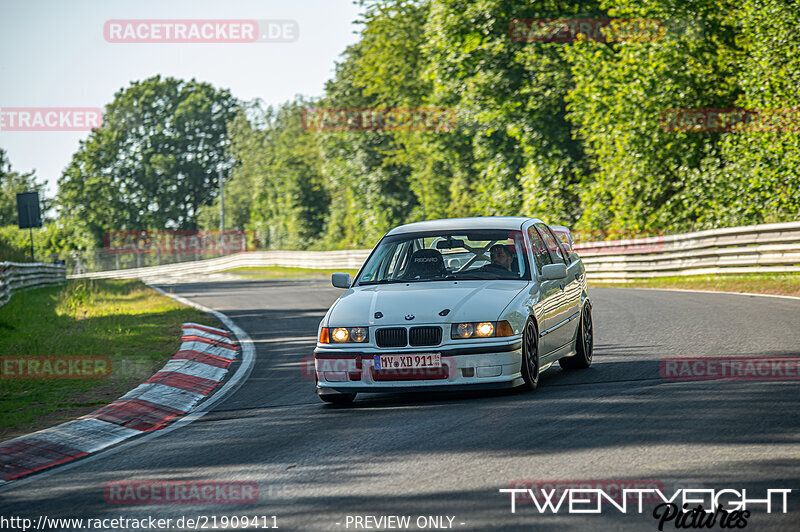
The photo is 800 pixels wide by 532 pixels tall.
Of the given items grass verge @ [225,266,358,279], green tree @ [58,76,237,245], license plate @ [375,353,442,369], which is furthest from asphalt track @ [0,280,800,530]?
green tree @ [58,76,237,245]

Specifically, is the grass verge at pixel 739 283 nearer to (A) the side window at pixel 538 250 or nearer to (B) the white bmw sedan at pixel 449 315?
(A) the side window at pixel 538 250

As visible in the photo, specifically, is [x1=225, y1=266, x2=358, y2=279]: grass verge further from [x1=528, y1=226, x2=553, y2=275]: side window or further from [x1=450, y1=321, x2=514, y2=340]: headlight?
[x1=450, y1=321, x2=514, y2=340]: headlight

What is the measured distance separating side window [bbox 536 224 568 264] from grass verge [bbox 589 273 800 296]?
29.7 ft

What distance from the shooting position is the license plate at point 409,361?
7828 millimetres

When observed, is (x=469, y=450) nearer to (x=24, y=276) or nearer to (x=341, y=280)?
(x=341, y=280)

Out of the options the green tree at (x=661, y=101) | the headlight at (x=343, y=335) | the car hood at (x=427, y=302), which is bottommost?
the headlight at (x=343, y=335)

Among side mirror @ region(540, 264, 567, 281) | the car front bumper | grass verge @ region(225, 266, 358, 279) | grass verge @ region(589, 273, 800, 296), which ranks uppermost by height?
side mirror @ region(540, 264, 567, 281)

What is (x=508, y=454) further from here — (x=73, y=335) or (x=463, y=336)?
(x=73, y=335)

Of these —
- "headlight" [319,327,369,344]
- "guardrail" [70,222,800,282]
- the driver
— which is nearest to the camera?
"headlight" [319,327,369,344]

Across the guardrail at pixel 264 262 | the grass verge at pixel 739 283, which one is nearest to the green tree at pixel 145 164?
the guardrail at pixel 264 262

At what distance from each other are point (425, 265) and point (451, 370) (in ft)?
5.25

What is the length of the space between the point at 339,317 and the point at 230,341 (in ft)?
22.7

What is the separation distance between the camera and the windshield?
29.6 feet

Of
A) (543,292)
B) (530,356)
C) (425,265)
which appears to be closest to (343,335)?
(425,265)
